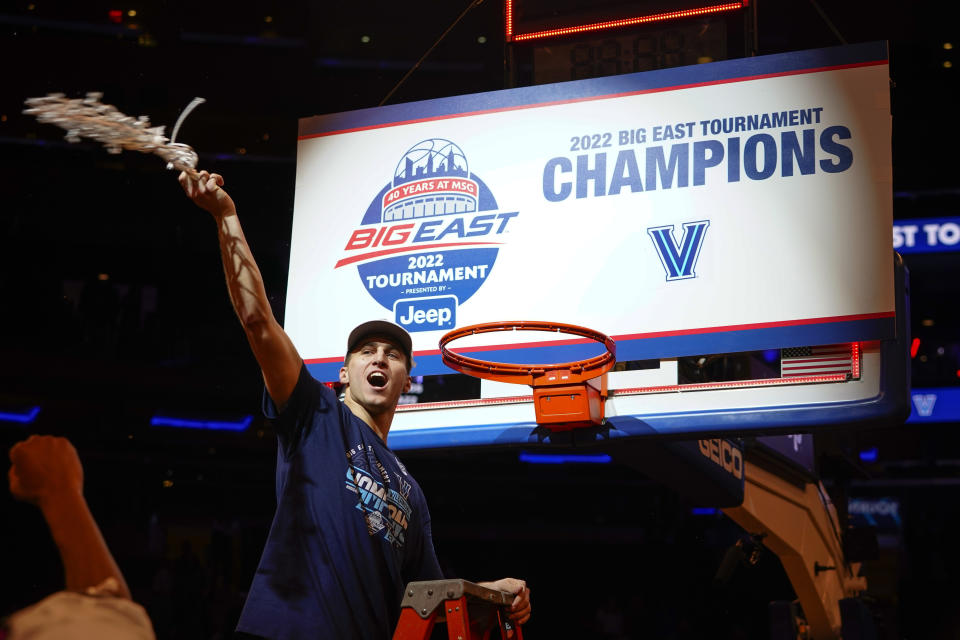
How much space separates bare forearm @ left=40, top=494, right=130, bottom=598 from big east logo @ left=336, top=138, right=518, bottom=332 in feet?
9.83

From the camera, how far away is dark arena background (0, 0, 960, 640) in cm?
1274

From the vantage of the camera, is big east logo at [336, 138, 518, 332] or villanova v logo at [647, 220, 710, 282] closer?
villanova v logo at [647, 220, 710, 282]

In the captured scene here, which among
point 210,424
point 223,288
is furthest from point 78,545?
point 223,288

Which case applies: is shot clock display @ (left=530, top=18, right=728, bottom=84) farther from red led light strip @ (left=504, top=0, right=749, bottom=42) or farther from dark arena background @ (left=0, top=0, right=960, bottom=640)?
dark arena background @ (left=0, top=0, right=960, bottom=640)

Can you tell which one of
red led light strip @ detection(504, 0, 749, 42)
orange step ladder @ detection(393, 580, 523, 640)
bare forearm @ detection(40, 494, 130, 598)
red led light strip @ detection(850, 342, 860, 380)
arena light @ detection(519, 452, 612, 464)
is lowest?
arena light @ detection(519, 452, 612, 464)

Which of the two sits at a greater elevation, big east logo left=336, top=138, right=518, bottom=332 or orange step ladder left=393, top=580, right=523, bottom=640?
big east logo left=336, top=138, right=518, bottom=332

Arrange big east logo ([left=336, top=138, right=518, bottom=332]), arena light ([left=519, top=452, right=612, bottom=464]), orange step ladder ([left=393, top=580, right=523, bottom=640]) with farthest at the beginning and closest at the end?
1. arena light ([left=519, top=452, right=612, bottom=464])
2. big east logo ([left=336, top=138, right=518, bottom=332])
3. orange step ladder ([left=393, top=580, right=523, bottom=640])

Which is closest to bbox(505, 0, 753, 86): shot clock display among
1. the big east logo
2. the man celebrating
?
the big east logo

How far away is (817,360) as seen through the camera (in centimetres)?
394

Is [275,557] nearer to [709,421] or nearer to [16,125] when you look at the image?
[709,421]

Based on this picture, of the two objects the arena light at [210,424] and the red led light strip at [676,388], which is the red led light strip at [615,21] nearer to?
the red led light strip at [676,388]

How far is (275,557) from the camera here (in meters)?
2.73

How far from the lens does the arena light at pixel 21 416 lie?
551 inches

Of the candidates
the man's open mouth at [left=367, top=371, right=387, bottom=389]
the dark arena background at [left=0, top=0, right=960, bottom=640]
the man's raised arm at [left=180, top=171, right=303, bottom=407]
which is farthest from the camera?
the dark arena background at [left=0, top=0, right=960, bottom=640]
